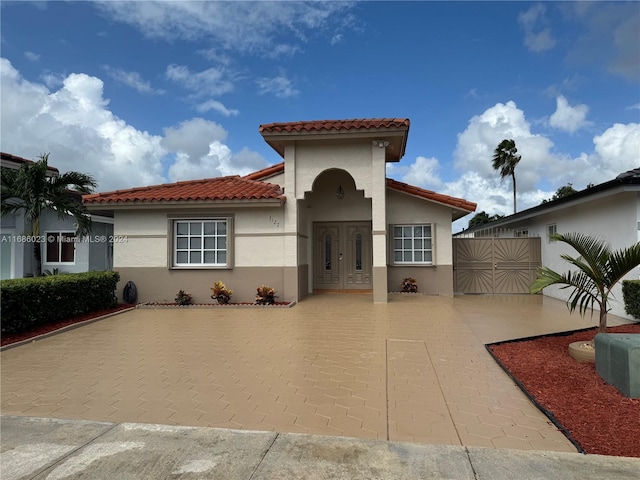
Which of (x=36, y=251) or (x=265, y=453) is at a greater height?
(x=36, y=251)

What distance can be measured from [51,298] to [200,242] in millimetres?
4442

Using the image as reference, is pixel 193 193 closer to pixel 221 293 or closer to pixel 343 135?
pixel 221 293

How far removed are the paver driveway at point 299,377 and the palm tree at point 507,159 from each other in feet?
93.3

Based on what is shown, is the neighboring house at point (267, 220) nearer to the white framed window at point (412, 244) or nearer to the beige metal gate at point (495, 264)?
the white framed window at point (412, 244)

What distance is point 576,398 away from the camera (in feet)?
13.5

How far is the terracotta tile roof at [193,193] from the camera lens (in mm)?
11188

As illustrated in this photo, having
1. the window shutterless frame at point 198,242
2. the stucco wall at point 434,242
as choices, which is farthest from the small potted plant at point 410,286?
the window shutterless frame at point 198,242

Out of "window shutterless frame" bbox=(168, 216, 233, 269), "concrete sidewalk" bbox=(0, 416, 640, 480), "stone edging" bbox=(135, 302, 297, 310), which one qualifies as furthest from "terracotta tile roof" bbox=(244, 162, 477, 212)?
"concrete sidewalk" bbox=(0, 416, 640, 480)

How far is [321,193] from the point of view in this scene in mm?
13805

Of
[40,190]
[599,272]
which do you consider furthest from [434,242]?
[40,190]

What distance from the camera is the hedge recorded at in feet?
23.7

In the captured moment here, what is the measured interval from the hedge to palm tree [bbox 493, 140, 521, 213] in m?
34.0

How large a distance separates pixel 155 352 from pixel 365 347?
3.73 m

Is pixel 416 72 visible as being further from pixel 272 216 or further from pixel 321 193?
pixel 272 216
